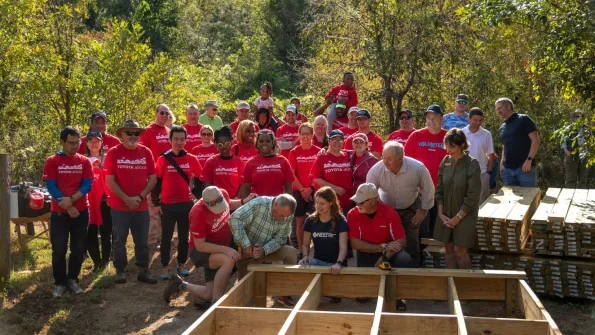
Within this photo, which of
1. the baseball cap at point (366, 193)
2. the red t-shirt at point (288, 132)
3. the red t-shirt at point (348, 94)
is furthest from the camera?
the red t-shirt at point (348, 94)

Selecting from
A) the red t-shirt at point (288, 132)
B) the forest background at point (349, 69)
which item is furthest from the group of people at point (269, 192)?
the forest background at point (349, 69)

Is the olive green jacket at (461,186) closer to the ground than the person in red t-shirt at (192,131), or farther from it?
closer to the ground

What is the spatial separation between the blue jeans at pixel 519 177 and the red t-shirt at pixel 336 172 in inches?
111

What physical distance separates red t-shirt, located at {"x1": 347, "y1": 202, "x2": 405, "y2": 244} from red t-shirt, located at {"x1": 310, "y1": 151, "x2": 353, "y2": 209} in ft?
3.19

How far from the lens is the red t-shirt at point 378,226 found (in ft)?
23.2

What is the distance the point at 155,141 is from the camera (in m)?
9.58

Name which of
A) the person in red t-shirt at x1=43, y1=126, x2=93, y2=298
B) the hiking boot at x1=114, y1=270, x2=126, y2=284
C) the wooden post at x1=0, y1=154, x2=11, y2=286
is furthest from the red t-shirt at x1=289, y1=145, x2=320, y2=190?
the wooden post at x1=0, y1=154, x2=11, y2=286

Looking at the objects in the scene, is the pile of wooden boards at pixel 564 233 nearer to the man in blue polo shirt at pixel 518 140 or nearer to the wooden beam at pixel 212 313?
the man in blue polo shirt at pixel 518 140

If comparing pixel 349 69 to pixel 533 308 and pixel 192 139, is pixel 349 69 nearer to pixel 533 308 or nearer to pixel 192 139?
pixel 192 139

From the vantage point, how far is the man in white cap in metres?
6.81

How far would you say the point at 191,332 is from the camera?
4.99 m

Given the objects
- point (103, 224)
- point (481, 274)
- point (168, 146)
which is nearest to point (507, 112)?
point (481, 274)

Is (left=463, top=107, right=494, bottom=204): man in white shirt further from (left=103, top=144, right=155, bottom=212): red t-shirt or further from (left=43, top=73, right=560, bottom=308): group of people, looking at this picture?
(left=103, top=144, right=155, bottom=212): red t-shirt

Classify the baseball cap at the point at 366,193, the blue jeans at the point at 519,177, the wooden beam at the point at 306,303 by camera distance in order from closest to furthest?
the wooden beam at the point at 306,303, the baseball cap at the point at 366,193, the blue jeans at the point at 519,177
